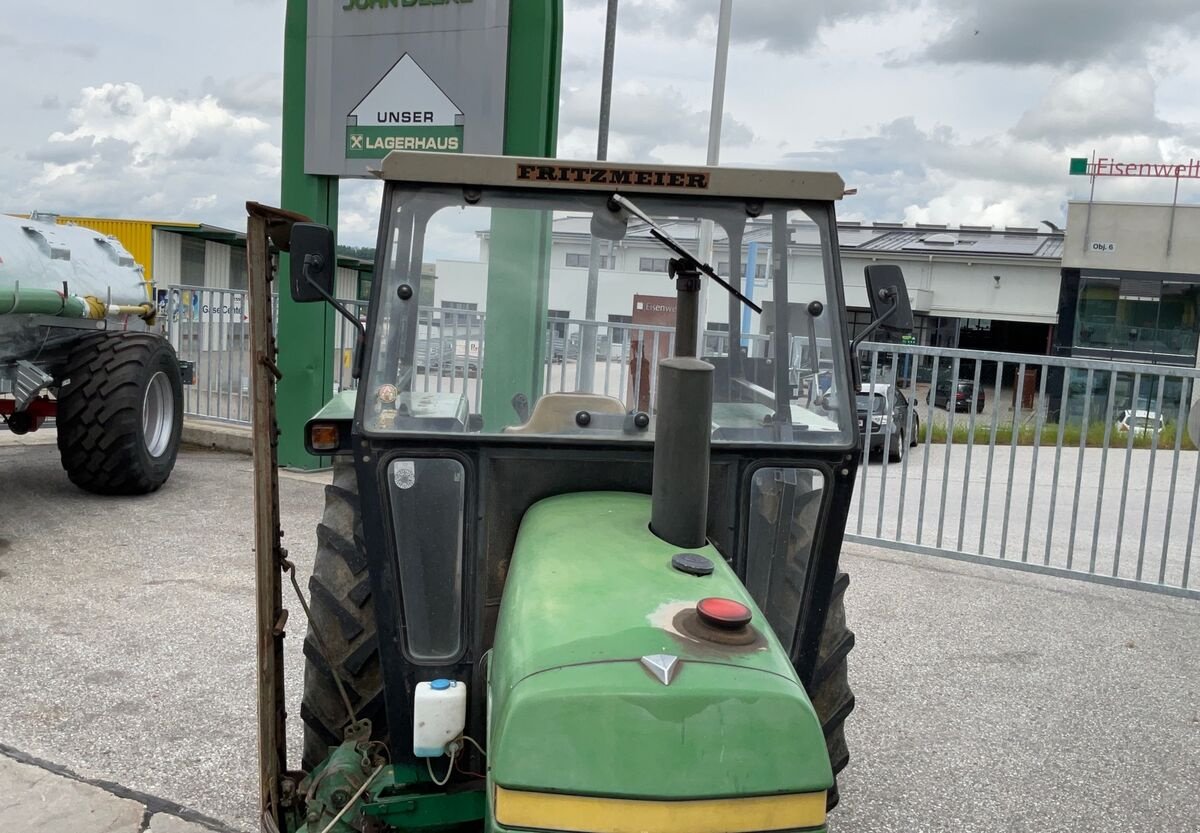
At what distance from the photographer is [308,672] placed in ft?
9.99

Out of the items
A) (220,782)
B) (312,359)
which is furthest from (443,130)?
(220,782)

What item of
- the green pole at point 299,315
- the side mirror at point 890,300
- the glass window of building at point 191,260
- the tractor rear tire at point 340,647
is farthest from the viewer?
the glass window of building at point 191,260

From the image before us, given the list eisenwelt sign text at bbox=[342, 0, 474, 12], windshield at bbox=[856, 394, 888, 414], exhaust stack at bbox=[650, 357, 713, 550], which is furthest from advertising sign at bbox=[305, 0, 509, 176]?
exhaust stack at bbox=[650, 357, 713, 550]

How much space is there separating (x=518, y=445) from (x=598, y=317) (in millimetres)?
412

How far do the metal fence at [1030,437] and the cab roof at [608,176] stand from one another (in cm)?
349

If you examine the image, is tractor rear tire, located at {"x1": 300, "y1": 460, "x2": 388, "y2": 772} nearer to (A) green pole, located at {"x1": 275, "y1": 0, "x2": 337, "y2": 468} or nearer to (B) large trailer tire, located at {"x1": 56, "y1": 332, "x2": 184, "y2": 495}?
(B) large trailer tire, located at {"x1": 56, "y1": 332, "x2": 184, "y2": 495}

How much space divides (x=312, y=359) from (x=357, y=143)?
190cm

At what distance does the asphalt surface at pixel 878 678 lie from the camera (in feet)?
11.9

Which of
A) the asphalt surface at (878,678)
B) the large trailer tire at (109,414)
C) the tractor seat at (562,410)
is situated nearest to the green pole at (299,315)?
the large trailer tire at (109,414)

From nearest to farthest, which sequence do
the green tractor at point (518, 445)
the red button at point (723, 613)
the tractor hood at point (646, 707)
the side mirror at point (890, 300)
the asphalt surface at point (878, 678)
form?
the tractor hood at point (646, 707)
the red button at point (723, 613)
the green tractor at point (518, 445)
the side mirror at point (890, 300)
the asphalt surface at point (878, 678)

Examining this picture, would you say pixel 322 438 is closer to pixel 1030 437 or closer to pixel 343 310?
pixel 343 310

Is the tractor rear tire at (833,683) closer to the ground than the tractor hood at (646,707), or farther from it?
closer to the ground

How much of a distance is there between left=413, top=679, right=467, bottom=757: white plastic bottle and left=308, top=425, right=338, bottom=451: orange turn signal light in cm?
88

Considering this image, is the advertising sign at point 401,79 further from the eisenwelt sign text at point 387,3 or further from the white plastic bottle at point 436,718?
the white plastic bottle at point 436,718
